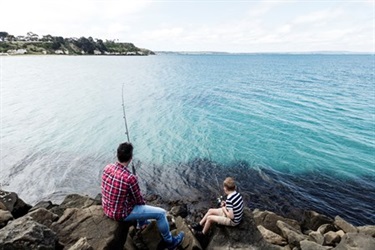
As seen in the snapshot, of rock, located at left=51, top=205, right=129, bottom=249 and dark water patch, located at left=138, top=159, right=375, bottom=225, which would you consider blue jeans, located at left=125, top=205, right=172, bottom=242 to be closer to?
rock, located at left=51, top=205, right=129, bottom=249

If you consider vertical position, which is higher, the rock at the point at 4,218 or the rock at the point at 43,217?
the rock at the point at 43,217

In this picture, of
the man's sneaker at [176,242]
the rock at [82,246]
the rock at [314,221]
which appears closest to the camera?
the rock at [82,246]

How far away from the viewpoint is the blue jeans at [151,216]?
7.10 m

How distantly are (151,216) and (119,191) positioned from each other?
1.10m

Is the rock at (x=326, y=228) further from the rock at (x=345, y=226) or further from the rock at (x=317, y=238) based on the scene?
the rock at (x=317, y=238)

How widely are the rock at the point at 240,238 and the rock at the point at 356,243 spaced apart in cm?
172

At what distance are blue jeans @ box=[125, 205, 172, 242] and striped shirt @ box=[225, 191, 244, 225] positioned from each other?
5.80 ft

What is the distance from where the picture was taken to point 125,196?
678cm

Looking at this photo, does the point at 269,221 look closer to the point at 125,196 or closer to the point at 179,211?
the point at 179,211

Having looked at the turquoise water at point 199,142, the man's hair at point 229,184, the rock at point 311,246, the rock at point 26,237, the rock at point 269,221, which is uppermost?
the man's hair at point 229,184

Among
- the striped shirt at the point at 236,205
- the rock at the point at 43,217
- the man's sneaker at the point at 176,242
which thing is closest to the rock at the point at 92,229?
the rock at the point at 43,217

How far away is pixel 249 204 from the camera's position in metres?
14.3

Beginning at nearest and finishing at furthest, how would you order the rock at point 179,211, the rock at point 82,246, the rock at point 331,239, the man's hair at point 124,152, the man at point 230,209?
the rock at point 82,246 → the man's hair at point 124,152 → the man at point 230,209 → the rock at point 331,239 → the rock at point 179,211

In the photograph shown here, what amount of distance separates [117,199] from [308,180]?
13661mm
